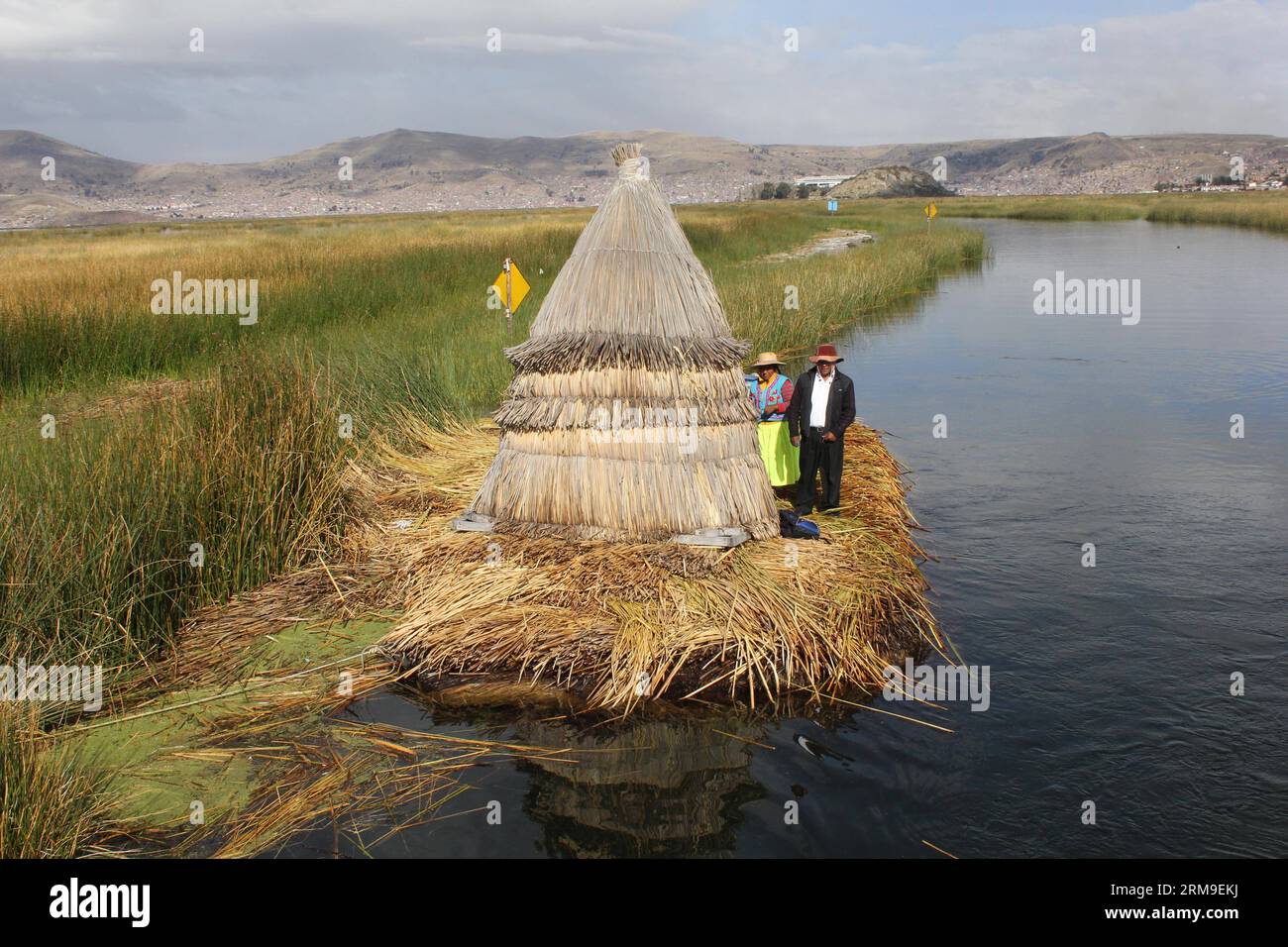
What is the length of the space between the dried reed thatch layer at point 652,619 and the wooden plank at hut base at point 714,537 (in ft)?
0.26

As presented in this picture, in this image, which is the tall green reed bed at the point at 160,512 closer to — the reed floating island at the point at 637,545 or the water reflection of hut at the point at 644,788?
the reed floating island at the point at 637,545

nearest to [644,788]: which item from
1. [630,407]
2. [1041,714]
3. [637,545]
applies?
[637,545]

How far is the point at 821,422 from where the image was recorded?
31.5 feet

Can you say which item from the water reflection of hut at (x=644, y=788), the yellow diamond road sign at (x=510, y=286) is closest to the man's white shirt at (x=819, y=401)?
the water reflection of hut at (x=644, y=788)

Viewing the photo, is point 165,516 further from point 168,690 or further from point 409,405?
point 409,405

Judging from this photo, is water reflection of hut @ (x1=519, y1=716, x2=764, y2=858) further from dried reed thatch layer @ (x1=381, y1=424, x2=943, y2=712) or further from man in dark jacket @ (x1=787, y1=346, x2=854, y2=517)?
man in dark jacket @ (x1=787, y1=346, x2=854, y2=517)

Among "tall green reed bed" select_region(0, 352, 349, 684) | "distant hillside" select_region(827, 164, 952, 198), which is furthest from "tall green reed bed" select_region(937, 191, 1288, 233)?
"tall green reed bed" select_region(0, 352, 349, 684)

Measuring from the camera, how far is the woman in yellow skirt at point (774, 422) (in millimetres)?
10164

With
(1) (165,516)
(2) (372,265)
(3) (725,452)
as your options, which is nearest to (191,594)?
(1) (165,516)

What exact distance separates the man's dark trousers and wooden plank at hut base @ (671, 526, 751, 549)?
1.65m

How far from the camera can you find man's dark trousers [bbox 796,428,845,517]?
9688 mm

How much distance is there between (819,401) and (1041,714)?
3.44 m

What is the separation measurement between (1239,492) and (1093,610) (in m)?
4.78

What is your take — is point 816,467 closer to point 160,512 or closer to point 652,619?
point 652,619
